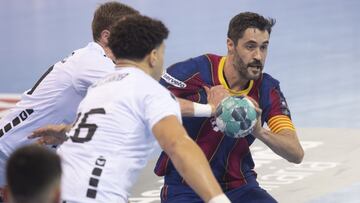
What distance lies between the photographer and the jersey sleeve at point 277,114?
667cm

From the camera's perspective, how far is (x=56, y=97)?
6387 millimetres

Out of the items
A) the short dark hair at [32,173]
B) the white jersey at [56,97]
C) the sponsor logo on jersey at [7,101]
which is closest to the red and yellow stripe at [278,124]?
the white jersey at [56,97]

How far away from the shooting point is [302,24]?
15.8 metres

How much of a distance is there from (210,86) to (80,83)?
966 millimetres

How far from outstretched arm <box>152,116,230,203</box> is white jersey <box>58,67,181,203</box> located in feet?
0.35

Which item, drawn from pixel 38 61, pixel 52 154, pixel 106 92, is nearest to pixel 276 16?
pixel 38 61

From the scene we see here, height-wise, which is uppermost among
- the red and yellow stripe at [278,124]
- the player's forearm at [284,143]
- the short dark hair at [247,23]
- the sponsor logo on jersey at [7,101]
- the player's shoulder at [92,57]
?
the short dark hair at [247,23]

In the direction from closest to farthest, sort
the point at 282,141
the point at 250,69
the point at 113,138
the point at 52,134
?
the point at 113,138, the point at 52,134, the point at 282,141, the point at 250,69

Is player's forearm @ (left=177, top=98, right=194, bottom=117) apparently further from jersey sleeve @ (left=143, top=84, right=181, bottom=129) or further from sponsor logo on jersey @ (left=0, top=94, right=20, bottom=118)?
sponsor logo on jersey @ (left=0, top=94, right=20, bottom=118)

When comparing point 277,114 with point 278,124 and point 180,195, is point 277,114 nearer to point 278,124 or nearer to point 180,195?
→ point 278,124

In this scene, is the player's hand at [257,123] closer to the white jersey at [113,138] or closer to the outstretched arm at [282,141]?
the outstretched arm at [282,141]

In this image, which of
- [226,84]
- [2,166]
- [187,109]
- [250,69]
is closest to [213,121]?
[226,84]

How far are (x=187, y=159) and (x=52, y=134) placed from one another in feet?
4.60

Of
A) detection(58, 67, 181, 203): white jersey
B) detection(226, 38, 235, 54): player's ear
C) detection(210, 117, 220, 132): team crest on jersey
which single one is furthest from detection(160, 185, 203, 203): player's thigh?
detection(58, 67, 181, 203): white jersey
